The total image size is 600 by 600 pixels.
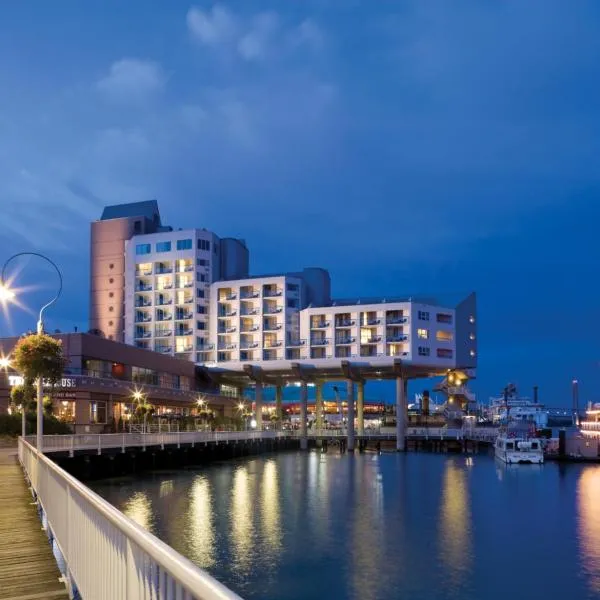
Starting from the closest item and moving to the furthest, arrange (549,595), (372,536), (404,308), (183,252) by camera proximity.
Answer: (549,595), (372,536), (404,308), (183,252)

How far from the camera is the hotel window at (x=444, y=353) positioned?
11856 cm

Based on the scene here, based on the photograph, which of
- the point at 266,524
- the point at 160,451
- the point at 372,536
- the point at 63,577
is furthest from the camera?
the point at 160,451

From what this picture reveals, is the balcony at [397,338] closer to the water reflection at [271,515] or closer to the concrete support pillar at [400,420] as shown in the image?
the concrete support pillar at [400,420]

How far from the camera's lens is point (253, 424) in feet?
404

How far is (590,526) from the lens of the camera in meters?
40.1

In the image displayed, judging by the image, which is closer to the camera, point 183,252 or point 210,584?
point 210,584

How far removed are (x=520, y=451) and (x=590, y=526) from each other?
49.5 m

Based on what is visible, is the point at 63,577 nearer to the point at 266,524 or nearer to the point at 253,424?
the point at 266,524

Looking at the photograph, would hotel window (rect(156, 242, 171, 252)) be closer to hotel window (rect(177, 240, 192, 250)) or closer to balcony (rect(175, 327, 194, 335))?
hotel window (rect(177, 240, 192, 250))

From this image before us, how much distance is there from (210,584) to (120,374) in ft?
312

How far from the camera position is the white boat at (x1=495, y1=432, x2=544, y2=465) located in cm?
8688

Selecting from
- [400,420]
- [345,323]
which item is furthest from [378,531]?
[345,323]

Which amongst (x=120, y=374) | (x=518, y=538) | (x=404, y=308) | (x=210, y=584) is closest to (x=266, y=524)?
(x=518, y=538)

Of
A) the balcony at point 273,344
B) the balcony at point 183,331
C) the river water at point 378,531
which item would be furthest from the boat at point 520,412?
the river water at point 378,531
